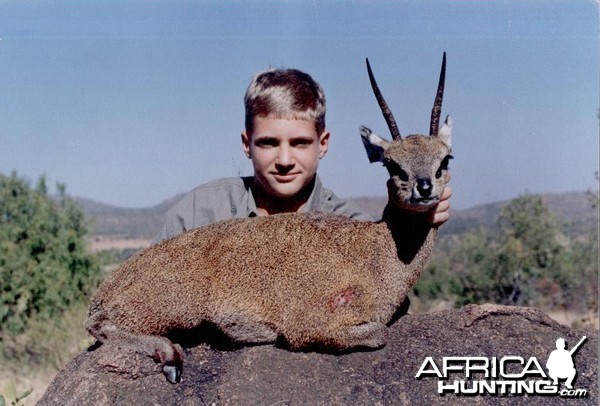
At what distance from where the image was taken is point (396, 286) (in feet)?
21.7

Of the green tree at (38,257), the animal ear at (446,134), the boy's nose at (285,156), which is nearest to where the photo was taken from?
the animal ear at (446,134)

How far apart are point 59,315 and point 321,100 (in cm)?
1053

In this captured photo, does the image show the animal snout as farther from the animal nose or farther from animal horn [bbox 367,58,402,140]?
animal horn [bbox 367,58,402,140]

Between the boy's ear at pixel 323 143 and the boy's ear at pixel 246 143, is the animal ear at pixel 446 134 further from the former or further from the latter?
the boy's ear at pixel 246 143

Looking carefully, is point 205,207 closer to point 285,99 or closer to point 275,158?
point 275,158

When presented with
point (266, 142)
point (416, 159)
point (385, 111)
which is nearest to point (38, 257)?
point (266, 142)

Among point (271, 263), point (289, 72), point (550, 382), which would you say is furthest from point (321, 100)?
point (550, 382)

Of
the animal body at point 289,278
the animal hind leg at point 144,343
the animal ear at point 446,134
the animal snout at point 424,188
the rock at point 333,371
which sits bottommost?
the rock at point 333,371

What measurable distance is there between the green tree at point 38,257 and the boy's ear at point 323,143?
981 cm

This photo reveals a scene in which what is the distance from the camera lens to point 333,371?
5.85 metres

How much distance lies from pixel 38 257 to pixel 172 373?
12.4 meters

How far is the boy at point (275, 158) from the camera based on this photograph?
8609 mm

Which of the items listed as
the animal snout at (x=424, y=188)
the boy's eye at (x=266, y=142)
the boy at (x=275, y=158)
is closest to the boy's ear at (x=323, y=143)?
the boy at (x=275, y=158)

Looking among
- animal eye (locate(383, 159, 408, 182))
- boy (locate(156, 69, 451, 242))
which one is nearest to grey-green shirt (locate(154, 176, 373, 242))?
boy (locate(156, 69, 451, 242))
